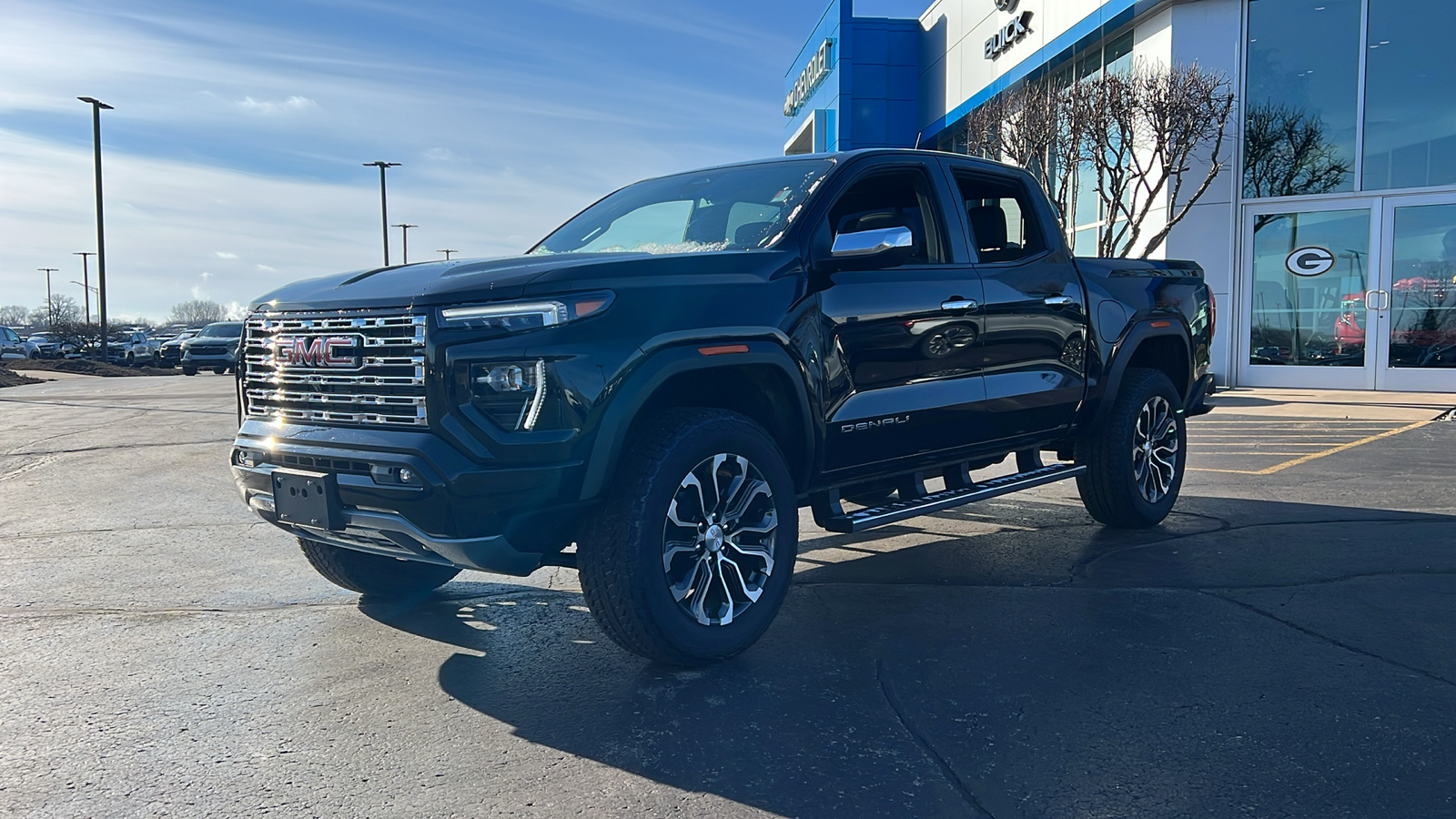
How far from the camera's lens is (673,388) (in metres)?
3.90

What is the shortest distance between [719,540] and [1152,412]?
3.55 metres

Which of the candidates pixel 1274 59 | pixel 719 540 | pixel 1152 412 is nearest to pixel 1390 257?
pixel 1274 59

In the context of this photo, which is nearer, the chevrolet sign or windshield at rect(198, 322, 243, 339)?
the chevrolet sign

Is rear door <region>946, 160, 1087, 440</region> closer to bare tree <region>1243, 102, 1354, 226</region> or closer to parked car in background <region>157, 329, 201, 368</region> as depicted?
bare tree <region>1243, 102, 1354, 226</region>

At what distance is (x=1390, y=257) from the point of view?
16219 millimetres

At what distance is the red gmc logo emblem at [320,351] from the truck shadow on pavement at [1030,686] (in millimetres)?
1188

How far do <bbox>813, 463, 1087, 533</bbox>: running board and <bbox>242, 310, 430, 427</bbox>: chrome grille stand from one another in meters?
1.77

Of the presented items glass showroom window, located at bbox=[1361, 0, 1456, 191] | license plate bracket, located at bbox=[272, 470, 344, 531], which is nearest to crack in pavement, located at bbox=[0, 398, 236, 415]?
license plate bracket, located at bbox=[272, 470, 344, 531]

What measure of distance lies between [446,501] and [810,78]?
110 ft

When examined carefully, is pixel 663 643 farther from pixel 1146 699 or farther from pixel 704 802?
pixel 1146 699

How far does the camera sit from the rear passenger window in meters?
5.39

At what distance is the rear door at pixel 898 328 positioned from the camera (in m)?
4.40

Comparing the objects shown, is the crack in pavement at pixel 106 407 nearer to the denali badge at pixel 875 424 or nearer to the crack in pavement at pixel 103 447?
the crack in pavement at pixel 103 447

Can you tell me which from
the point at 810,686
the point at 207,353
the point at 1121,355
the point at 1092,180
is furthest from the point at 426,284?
the point at 207,353
